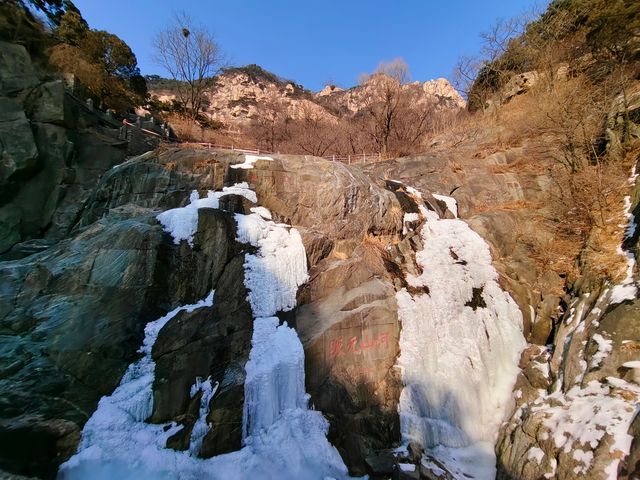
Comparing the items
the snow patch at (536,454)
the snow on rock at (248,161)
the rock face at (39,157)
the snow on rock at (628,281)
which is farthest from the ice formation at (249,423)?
the rock face at (39,157)

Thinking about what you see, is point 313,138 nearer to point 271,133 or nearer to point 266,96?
point 271,133

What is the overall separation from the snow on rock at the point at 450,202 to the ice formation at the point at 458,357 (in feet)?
10.8

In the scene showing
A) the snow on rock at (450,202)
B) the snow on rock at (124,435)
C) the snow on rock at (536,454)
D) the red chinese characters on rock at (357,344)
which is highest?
the snow on rock at (450,202)

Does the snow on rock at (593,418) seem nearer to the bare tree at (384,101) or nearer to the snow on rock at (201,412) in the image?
the snow on rock at (201,412)

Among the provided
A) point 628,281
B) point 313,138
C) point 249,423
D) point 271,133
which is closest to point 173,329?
point 249,423

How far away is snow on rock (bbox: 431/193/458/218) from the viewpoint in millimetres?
13152

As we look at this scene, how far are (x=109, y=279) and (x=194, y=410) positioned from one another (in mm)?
3157

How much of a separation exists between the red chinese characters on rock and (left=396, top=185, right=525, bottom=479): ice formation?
52 cm

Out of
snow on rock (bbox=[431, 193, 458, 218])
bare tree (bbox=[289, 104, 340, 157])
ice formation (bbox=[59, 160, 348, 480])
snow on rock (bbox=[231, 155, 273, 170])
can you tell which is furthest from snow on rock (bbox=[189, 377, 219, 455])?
bare tree (bbox=[289, 104, 340, 157])

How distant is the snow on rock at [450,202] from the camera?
13.2 m

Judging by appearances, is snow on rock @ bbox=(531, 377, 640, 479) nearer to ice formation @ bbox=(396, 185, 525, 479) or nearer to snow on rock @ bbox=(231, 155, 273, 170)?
ice formation @ bbox=(396, 185, 525, 479)

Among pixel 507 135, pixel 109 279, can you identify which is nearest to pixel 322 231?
pixel 109 279

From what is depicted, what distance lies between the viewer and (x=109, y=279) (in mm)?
6605

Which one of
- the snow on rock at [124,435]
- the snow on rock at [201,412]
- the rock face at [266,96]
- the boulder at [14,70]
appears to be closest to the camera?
the snow on rock at [124,435]
